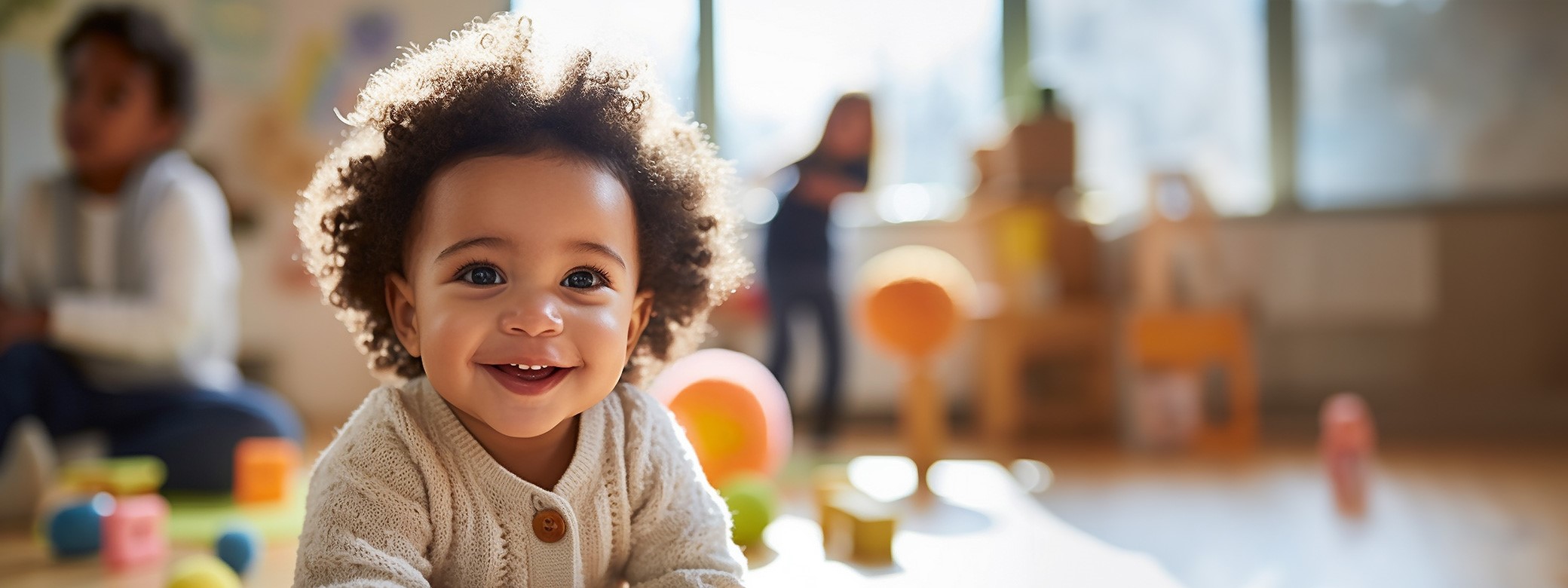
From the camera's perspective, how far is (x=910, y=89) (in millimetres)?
3986

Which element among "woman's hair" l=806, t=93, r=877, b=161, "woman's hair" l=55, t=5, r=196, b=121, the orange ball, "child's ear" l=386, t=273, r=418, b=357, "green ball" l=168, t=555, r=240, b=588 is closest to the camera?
"child's ear" l=386, t=273, r=418, b=357

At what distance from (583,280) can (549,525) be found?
199 millimetres

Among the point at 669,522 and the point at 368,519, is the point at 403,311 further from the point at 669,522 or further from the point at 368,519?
the point at 669,522

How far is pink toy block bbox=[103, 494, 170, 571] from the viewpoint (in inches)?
66.0

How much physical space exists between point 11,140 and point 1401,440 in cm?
430

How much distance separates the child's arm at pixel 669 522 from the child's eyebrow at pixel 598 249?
166mm

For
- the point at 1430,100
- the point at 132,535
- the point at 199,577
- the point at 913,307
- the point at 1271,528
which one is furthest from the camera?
the point at 1430,100

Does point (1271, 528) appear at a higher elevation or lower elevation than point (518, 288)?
lower

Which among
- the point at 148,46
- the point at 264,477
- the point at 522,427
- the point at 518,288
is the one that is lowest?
the point at 264,477

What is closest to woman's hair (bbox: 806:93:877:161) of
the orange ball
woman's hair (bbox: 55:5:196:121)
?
the orange ball

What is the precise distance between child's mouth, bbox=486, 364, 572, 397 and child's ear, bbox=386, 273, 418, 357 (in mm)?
107

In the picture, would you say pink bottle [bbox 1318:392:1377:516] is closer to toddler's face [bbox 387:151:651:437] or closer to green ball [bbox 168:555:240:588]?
toddler's face [bbox 387:151:651:437]

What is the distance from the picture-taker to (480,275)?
896mm

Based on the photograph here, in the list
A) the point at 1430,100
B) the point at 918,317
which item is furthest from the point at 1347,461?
the point at 1430,100
